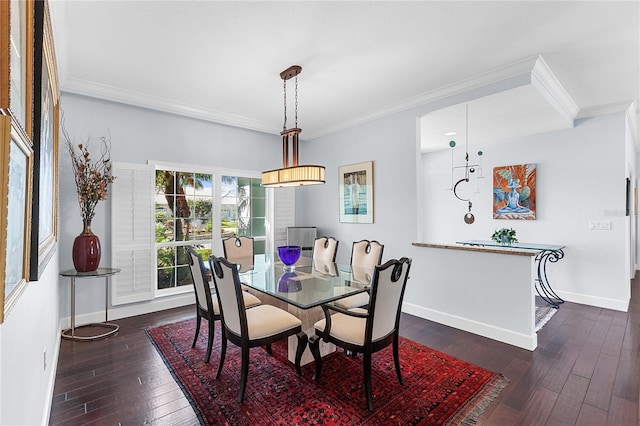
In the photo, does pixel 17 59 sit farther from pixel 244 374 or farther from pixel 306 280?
pixel 306 280

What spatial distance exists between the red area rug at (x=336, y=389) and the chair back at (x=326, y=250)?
4.10 feet

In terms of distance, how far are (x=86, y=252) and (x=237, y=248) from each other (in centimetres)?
153

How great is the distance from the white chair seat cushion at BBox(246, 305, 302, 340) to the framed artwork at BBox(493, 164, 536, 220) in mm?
4357

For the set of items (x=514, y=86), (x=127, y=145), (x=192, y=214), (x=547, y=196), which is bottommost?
(x=192, y=214)

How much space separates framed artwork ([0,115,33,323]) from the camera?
0.84 m

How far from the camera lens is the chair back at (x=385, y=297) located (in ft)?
6.78

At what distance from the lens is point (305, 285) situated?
2.70 m

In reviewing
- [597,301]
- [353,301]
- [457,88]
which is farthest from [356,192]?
[597,301]

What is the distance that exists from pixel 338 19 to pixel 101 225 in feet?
11.2

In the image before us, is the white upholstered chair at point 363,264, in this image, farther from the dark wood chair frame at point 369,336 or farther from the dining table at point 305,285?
the dark wood chair frame at point 369,336

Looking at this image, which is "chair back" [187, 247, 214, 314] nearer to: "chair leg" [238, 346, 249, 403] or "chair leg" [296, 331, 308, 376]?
"chair leg" [238, 346, 249, 403]

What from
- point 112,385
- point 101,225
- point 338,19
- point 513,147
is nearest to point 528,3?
point 338,19

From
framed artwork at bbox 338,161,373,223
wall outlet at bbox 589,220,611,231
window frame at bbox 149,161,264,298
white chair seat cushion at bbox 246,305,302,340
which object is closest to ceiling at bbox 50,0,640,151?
window frame at bbox 149,161,264,298

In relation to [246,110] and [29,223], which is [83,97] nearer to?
[246,110]
